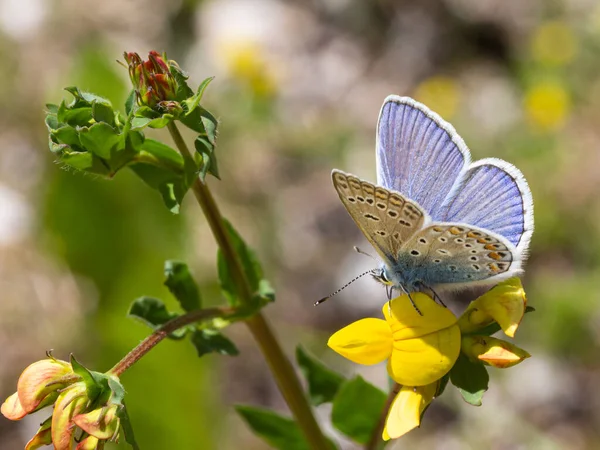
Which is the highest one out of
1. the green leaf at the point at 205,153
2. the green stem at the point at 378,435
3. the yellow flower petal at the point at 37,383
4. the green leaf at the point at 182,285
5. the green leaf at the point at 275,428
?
the green leaf at the point at 205,153

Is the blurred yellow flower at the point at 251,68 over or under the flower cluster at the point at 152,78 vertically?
over

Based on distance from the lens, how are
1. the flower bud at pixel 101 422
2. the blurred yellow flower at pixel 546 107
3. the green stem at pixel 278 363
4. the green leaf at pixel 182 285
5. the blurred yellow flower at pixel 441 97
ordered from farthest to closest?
the blurred yellow flower at pixel 441 97 < the blurred yellow flower at pixel 546 107 < the green leaf at pixel 182 285 < the green stem at pixel 278 363 < the flower bud at pixel 101 422

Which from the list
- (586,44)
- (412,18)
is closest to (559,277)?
(586,44)

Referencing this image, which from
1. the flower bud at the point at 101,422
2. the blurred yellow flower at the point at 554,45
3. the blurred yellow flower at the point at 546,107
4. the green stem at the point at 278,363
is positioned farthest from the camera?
the blurred yellow flower at the point at 554,45

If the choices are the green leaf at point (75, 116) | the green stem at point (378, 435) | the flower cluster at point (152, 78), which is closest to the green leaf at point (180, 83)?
the flower cluster at point (152, 78)

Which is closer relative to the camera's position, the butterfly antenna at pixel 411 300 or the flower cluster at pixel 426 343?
the flower cluster at pixel 426 343

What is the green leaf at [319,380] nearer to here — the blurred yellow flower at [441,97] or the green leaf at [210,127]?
the green leaf at [210,127]
